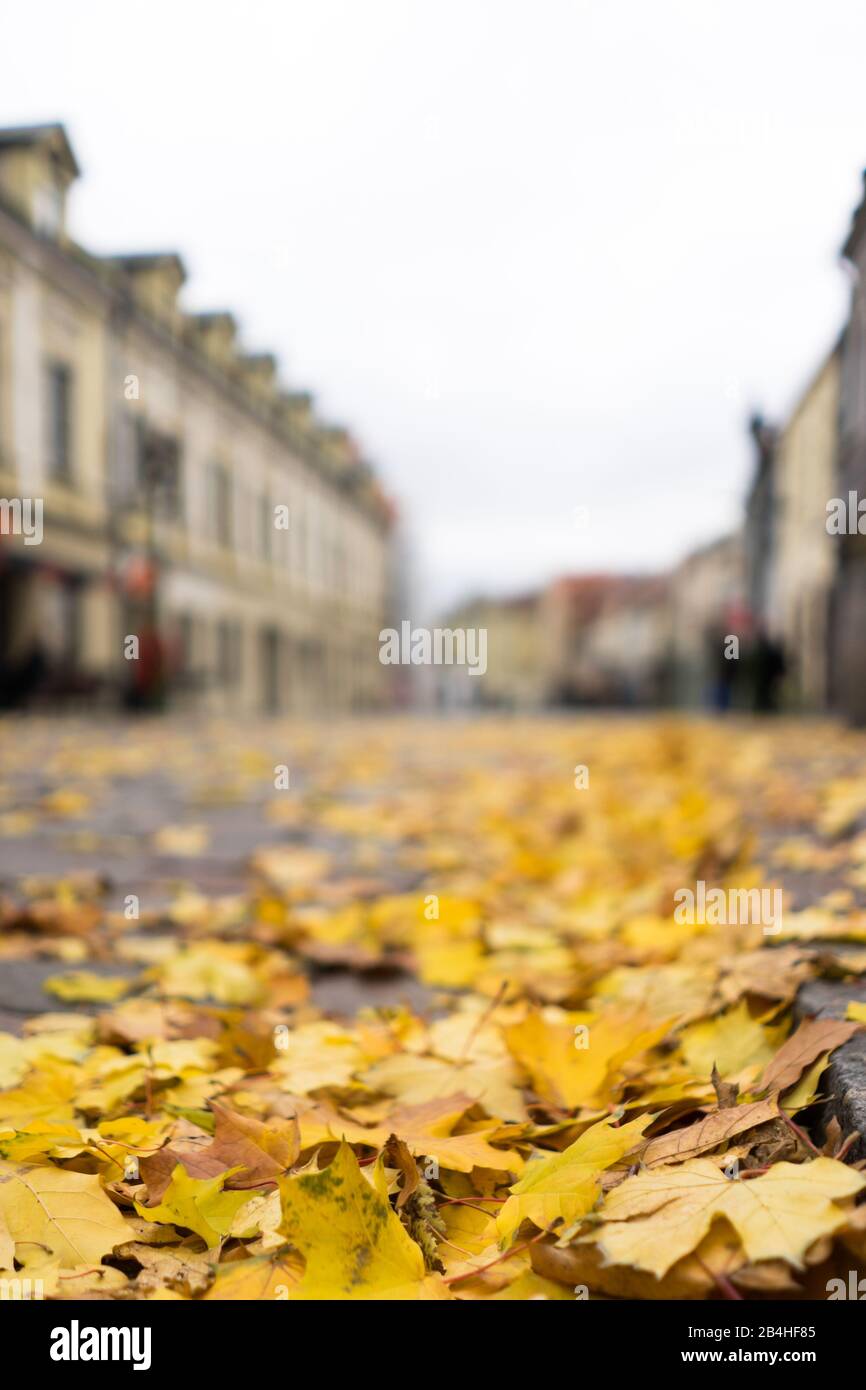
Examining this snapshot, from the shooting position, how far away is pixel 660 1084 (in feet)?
4.87

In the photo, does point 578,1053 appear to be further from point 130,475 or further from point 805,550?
point 805,550

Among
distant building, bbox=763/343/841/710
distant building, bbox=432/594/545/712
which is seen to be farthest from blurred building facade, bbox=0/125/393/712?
distant building, bbox=432/594/545/712

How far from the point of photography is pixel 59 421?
17875mm

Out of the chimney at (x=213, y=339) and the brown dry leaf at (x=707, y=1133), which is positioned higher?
the chimney at (x=213, y=339)

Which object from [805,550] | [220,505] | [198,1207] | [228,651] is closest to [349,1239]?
[198,1207]

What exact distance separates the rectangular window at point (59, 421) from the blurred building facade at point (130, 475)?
3 cm

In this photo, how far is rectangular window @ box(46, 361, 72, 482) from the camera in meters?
17.4

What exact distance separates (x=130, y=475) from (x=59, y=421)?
7.45 ft

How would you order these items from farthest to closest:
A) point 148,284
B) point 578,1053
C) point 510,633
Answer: point 510,633, point 148,284, point 578,1053

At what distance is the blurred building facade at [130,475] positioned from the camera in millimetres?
15844

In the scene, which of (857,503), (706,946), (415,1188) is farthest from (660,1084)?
(857,503)

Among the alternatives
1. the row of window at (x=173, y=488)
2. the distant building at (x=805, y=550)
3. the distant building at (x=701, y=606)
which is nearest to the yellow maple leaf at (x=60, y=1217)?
the row of window at (x=173, y=488)

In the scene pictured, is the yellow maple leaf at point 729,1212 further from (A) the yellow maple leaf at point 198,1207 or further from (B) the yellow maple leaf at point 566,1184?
(A) the yellow maple leaf at point 198,1207
